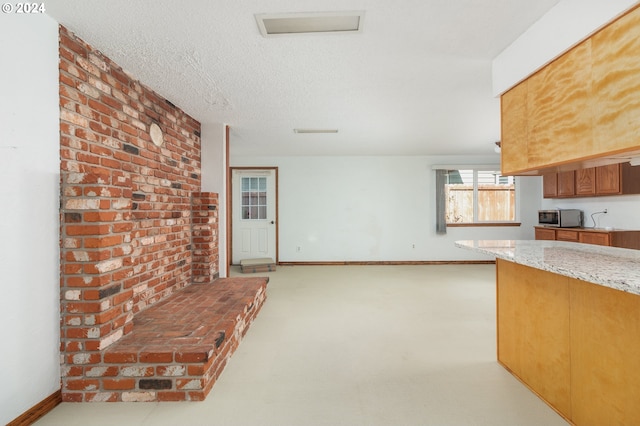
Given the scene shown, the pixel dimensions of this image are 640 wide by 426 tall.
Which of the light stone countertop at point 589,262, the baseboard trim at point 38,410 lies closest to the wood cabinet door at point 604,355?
the light stone countertop at point 589,262

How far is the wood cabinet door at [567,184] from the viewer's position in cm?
506

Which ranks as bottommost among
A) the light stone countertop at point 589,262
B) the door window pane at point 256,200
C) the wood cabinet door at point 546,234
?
the wood cabinet door at point 546,234

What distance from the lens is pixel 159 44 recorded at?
205cm

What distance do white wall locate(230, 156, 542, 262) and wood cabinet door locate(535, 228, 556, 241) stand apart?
877mm

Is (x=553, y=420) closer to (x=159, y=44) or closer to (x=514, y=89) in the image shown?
(x=514, y=89)

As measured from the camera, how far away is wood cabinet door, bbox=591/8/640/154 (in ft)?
4.26

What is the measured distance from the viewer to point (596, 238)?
14.5 feet

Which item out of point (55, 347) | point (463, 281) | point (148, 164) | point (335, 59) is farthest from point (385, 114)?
point (55, 347)

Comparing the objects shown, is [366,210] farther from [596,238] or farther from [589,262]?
[589,262]

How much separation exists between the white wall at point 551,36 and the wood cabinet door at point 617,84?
62 millimetres

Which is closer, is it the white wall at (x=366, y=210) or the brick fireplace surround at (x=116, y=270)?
the brick fireplace surround at (x=116, y=270)

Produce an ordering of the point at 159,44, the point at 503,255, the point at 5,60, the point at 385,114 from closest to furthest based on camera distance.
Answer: the point at 5,60 → the point at 503,255 → the point at 159,44 → the point at 385,114

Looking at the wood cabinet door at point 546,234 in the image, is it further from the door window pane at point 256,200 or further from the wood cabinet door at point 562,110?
the door window pane at point 256,200

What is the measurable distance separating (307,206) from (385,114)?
322 centimetres
